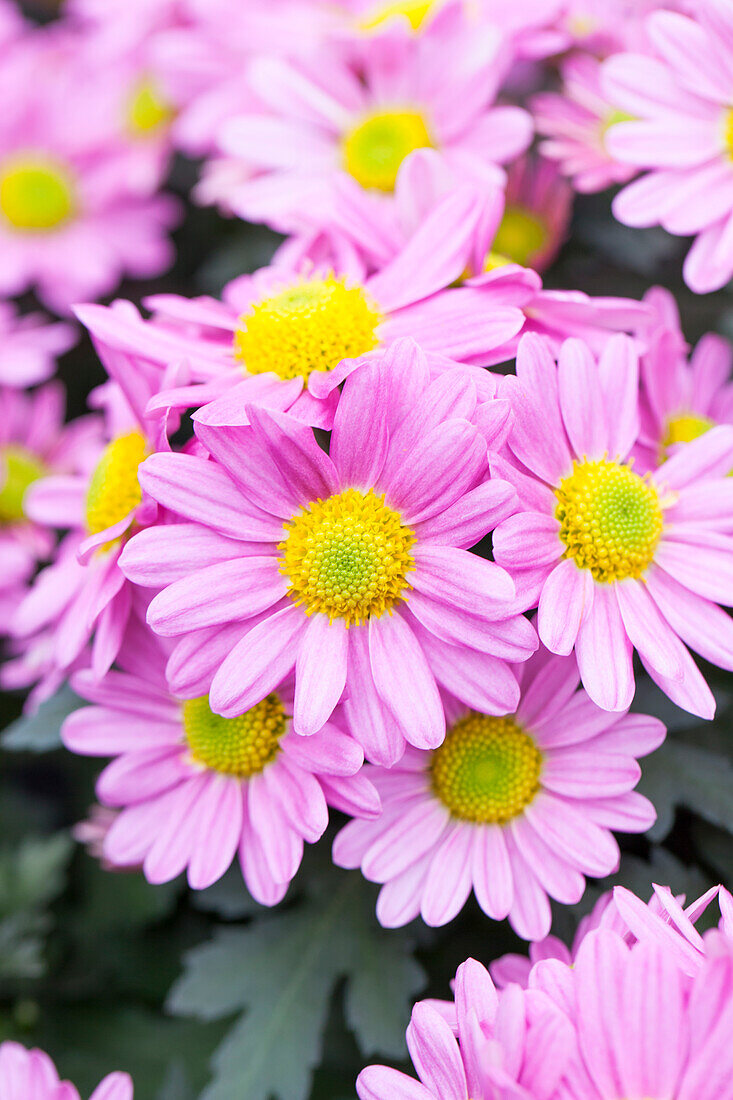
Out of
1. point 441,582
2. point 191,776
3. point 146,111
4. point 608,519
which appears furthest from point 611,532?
point 146,111

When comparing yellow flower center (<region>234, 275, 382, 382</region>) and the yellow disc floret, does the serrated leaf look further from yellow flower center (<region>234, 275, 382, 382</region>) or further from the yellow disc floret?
yellow flower center (<region>234, 275, 382, 382</region>)

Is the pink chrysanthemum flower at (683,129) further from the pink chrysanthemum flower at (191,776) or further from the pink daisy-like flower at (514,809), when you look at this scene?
the pink chrysanthemum flower at (191,776)

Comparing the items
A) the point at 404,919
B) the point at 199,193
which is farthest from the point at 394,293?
the point at 199,193

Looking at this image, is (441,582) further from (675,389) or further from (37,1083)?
(37,1083)

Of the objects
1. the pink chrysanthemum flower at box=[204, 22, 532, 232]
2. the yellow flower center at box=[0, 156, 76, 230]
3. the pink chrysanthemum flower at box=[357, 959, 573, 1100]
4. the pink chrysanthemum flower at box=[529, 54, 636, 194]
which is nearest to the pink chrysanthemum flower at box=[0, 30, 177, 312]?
the yellow flower center at box=[0, 156, 76, 230]

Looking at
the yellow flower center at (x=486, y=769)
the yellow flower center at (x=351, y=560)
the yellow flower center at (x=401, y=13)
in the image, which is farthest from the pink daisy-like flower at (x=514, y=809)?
the yellow flower center at (x=401, y=13)

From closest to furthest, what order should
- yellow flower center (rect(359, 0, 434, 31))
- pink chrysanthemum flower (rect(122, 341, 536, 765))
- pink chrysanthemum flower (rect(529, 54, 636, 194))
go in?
1. pink chrysanthemum flower (rect(122, 341, 536, 765))
2. pink chrysanthemum flower (rect(529, 54, 636, 194))
3. yellow flower center (rect(359, 0, 434, 31))

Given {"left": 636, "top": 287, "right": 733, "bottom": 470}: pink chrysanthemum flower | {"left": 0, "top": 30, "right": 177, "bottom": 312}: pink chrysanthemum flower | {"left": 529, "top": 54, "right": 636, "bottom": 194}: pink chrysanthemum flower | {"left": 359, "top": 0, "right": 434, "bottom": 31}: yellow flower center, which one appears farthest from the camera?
{"left": 0, "top": 30, "right": 177, "bottom": 312}: pink chrysanthemum flower
